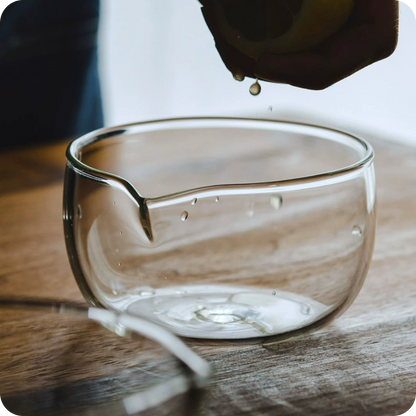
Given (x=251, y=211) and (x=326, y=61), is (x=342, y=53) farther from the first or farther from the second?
(x=251, y=211)

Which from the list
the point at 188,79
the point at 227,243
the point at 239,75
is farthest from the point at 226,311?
the point at 188,79

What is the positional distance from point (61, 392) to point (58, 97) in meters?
1.10

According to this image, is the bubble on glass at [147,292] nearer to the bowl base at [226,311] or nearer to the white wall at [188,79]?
the bowl base at [226,311]

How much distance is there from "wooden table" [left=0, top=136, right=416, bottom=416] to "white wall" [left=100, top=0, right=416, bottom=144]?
1.81 meters

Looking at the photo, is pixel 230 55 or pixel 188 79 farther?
pixel 188 79

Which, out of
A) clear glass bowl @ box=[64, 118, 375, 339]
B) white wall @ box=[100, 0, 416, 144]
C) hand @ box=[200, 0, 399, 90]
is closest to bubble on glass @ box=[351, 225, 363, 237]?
clear glass bowl @ box=[64, 118, 375, 339]

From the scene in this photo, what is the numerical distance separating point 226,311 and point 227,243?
6 cm

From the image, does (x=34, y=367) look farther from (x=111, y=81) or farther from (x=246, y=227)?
(x=111, y=81)

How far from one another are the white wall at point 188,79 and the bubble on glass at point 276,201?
6.74 ft

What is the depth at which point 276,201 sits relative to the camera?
360mm

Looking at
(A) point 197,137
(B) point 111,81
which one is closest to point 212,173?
(A) point 197,137

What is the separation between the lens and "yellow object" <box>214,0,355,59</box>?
0.39 meters

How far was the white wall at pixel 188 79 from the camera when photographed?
237cm

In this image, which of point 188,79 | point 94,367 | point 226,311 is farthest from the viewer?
point 188,79
